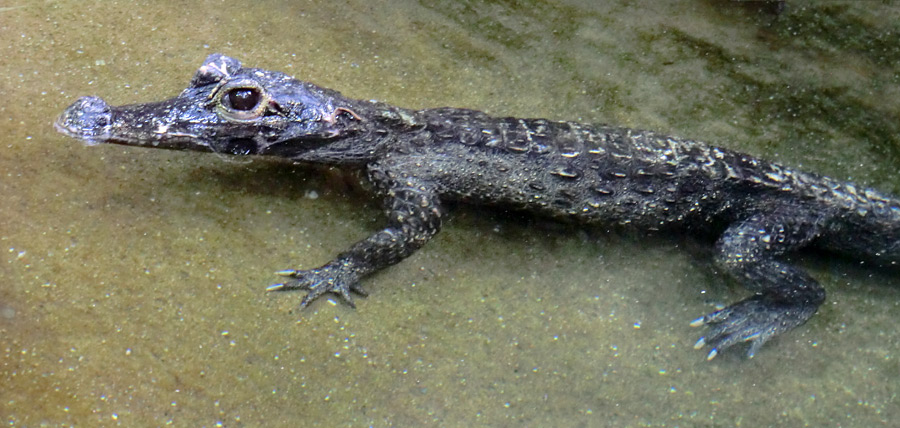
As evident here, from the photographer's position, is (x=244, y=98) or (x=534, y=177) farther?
(x=534, y=177)

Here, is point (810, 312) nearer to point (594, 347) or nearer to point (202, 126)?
point (594, 347)

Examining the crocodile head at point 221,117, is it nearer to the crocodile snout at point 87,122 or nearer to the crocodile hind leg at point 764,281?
the crocodile snout at point 87,122

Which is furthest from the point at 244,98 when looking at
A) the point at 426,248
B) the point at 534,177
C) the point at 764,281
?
the point at 764,281

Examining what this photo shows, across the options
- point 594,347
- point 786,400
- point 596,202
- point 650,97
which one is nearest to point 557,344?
point 594,347

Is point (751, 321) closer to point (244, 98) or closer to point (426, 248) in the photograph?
point (426, 248)

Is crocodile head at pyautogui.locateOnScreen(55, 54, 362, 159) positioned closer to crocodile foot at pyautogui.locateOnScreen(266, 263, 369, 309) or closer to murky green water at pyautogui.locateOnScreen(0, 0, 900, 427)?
murky green water at pyautogui.locateOnScreen(0, 0, 900, 427)
